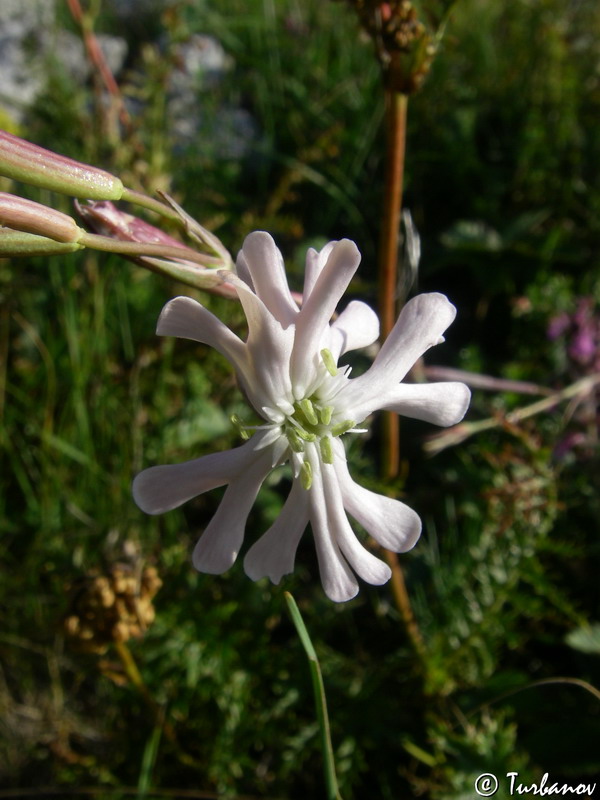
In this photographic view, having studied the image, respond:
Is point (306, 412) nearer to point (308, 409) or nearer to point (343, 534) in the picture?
point (308, 409)

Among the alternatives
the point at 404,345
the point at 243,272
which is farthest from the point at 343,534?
the point at 243,272

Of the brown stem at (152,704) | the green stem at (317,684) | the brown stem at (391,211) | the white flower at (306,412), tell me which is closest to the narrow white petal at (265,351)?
the white flower at (306,412)

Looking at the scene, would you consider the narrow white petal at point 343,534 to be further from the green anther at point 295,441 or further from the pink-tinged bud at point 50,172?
the pink-tinged bud at point 50,172

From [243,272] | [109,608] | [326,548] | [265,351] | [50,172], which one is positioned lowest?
[326,548]

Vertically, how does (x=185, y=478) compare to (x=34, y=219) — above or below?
below

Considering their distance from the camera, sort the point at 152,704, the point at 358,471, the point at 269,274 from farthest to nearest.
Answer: the point at 358,471
the point at 152,704
the point at 269,274

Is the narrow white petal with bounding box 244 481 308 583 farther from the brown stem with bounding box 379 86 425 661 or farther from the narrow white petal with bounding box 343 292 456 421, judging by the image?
the brown stem with bounding box 379 86 425 661

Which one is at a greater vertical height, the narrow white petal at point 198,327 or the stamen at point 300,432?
the narrow white petal at point 198,327
